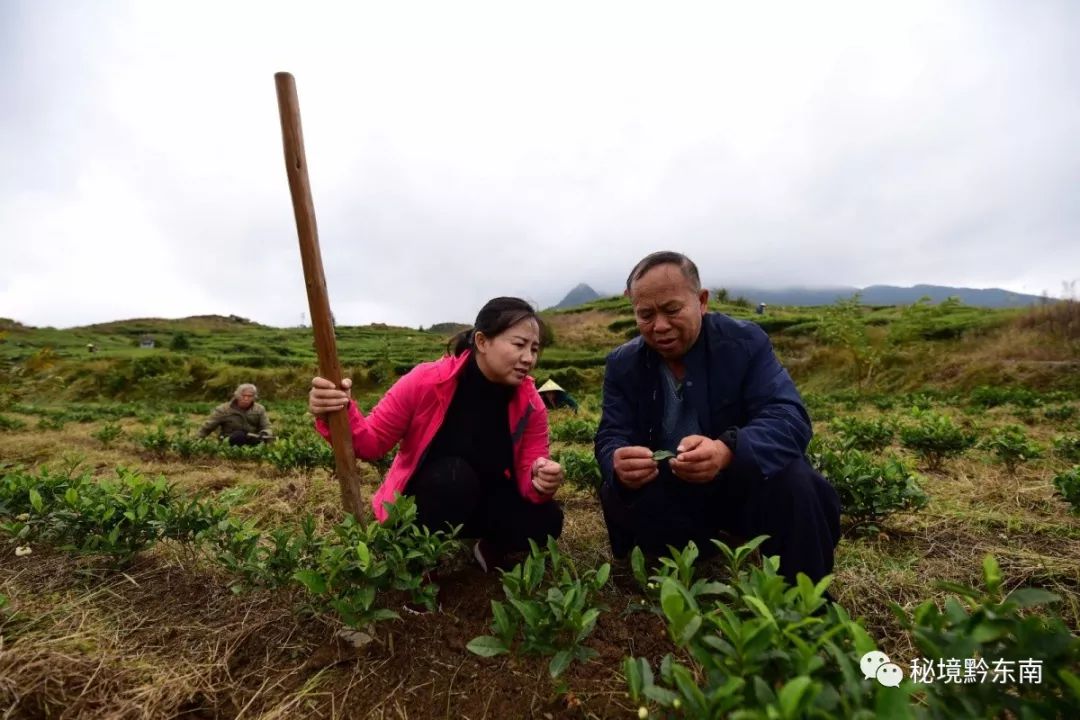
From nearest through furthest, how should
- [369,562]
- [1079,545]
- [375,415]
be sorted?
[369,562] < [375,415] < [1079,545]

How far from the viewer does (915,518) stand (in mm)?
3328

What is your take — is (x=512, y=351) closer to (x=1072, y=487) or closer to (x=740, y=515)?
(x=740, y=515)

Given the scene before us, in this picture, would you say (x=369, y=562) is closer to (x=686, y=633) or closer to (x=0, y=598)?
(x=686, y=633)

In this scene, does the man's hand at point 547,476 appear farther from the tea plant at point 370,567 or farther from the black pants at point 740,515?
the tea plant at point 370,567

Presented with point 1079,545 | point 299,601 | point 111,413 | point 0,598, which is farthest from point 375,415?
point 111,413

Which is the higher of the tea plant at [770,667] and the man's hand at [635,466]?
the man's hand at [635,466]

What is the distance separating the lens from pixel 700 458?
196 cm

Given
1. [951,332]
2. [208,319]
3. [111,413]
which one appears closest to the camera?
[111,413]

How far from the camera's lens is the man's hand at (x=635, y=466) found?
2109mm

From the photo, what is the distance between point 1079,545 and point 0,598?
4.77 meters

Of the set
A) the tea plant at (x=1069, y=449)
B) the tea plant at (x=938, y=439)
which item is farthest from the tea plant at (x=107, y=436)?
the tea plant at (x=1069, y=449)

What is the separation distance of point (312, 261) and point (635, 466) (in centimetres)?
157

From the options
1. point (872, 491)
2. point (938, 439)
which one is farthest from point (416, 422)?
point (938, 439)

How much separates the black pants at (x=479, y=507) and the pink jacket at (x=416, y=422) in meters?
0.08
